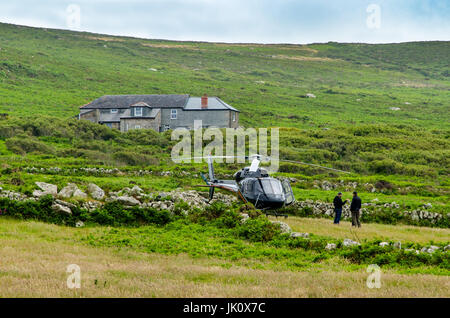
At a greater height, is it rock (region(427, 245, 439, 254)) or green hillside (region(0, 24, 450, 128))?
green hillside (region(0, 24, 450, 128))

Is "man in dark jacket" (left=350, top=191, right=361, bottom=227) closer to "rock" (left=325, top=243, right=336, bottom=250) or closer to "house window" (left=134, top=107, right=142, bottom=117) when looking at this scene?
"rock" (left=325, top=243, right=336, bottom=250)

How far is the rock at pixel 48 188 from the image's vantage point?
21.2 m

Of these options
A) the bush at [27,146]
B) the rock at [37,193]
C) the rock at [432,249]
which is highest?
the bush at [27,146]

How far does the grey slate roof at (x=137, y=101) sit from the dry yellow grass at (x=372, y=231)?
5215 cm

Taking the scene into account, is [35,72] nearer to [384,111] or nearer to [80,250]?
[384,111]

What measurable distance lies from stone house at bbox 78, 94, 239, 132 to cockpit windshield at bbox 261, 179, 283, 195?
48.5 metres

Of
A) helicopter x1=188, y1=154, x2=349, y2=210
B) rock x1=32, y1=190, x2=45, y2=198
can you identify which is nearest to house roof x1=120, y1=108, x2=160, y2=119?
helicopter x1=188, y1=154, x2=349, y2=210

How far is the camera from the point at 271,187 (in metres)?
22.2

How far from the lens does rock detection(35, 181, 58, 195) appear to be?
2118cm

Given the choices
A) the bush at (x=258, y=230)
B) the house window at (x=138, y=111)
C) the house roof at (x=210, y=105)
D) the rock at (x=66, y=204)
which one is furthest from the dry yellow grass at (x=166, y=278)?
the house roof at (x=210, y=105)

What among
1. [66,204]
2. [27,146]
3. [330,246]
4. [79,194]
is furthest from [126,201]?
[27,146]

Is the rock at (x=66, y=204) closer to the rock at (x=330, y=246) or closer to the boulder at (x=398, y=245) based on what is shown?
the rock at (x=330, y=246)

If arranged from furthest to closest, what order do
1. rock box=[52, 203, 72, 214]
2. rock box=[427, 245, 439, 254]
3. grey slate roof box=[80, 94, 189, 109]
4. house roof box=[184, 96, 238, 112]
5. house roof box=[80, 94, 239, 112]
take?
1. grey slate roof box=[80, 94, 189, 109]
2. house roof box=[80, 94, 239, 112]
3. house roof box=[184, 96, 238, 112]
4. rock box=[52, 203, 72, 214]
5. rock box=[427, 245, 439, 254]

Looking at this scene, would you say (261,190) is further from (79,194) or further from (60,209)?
(60,209)
